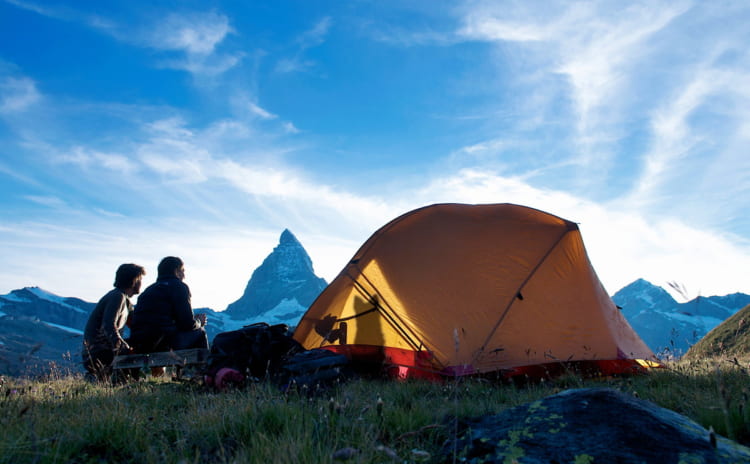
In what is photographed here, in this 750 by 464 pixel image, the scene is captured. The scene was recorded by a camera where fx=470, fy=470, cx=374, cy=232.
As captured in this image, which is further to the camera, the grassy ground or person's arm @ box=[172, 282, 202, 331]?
person's arm @ box=[172, 282, 202, 331]

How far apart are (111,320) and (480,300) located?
6397 millimetres

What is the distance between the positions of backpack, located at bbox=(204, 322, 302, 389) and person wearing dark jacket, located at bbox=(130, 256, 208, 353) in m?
1.69

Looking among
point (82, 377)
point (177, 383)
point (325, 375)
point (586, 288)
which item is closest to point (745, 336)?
point (586, 288)

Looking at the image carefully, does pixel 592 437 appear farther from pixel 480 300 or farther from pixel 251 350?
pixel 251 350

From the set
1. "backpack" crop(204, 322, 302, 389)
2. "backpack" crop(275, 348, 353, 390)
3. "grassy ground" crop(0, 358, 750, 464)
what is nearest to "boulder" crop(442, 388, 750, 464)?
"grassy ground" crop(0, 358, 750, 464)

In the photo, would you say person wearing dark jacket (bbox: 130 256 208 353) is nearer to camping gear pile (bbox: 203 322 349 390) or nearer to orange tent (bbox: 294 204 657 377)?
camping gear pile (bbox: 203 322 349 390)

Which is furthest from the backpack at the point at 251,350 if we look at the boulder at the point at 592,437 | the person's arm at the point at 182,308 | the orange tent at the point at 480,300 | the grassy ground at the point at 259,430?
the boulder at the point at 592,437

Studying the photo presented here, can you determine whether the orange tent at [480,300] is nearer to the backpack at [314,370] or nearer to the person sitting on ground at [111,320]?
the backpack at [314,370]

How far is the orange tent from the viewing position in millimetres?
6699

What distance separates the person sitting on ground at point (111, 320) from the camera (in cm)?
827

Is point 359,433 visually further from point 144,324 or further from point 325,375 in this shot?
point 144,324

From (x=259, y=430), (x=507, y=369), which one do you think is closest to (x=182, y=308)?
(x=507, y=369)

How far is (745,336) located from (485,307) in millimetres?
12885

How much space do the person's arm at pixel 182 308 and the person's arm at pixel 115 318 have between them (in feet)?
3.14
